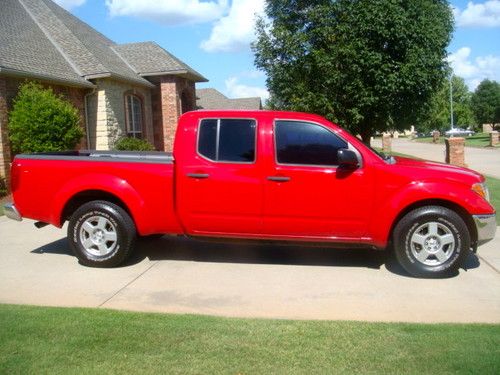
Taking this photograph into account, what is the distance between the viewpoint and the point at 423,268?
5754 millimetres

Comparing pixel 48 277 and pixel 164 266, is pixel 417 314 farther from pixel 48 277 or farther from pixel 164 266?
pixel 48 277

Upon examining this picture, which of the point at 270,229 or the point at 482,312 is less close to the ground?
the point at 270,229

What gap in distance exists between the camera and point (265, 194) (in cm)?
596

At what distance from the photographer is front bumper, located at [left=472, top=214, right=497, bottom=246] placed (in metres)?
5.73

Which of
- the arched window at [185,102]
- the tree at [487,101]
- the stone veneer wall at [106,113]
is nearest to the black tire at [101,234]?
the stone veneer wall at [106,113]

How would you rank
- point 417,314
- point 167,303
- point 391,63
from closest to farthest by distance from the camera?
point 417,314, point 167,303, point 391,63

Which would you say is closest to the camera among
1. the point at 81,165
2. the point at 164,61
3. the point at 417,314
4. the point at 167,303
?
the point at 417,314

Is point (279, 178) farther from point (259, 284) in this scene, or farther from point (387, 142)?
point (387, 142)

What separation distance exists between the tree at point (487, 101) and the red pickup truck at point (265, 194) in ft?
225

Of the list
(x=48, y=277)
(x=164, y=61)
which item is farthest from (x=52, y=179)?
(x=164, y=61)

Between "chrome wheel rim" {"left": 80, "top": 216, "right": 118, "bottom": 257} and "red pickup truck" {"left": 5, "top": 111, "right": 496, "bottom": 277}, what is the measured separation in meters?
0.01

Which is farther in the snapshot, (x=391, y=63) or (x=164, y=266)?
(x=391, y=63)

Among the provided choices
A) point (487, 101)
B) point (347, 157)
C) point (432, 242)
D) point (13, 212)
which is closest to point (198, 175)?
point (347, 157)

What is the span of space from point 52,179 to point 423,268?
455cm
